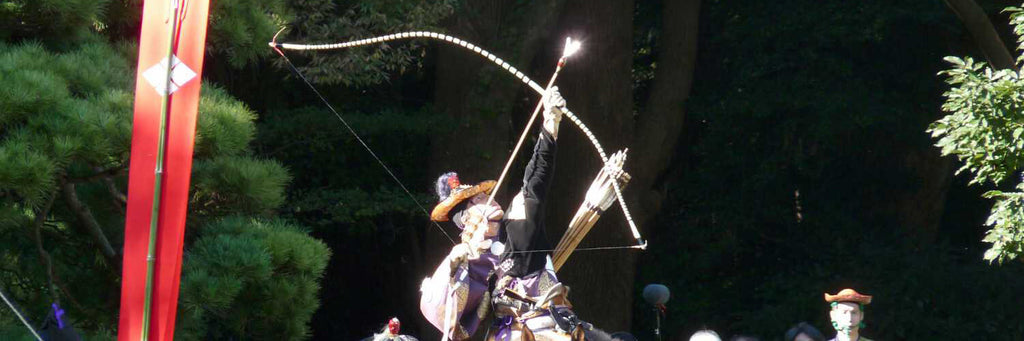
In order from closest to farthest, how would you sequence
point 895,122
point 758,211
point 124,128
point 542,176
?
point 124,128 → point 542,176 → point 895,122 → point 758,211

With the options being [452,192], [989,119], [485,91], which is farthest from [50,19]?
[989,119]

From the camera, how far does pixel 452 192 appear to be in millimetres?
5453

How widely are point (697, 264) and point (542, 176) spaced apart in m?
5.72

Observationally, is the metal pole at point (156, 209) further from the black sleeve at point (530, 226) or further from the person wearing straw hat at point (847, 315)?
the person wearing straw hat at point (847, 315)

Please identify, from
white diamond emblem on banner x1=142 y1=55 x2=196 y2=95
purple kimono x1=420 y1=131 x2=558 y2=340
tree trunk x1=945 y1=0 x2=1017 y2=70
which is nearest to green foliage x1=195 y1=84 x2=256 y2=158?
purple kimono x1=420 y1=131 x2=558 y2=340

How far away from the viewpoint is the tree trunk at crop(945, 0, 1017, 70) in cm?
837

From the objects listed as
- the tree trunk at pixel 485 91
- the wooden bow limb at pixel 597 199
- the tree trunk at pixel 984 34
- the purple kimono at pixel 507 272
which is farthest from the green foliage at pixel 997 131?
the tree trunk at pixel 485 91

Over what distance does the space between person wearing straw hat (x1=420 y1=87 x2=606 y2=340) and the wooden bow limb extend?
0.63 feet

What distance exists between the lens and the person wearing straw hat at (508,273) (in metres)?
5.25

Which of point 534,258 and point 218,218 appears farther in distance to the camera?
point 218,218

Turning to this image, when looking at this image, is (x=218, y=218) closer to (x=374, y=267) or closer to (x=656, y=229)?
(x=374, y=267)

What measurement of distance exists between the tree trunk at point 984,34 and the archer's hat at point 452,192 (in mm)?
4359

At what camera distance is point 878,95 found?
1016 cm

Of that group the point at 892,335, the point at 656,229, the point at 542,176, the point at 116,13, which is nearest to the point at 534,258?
the point at 542,176
